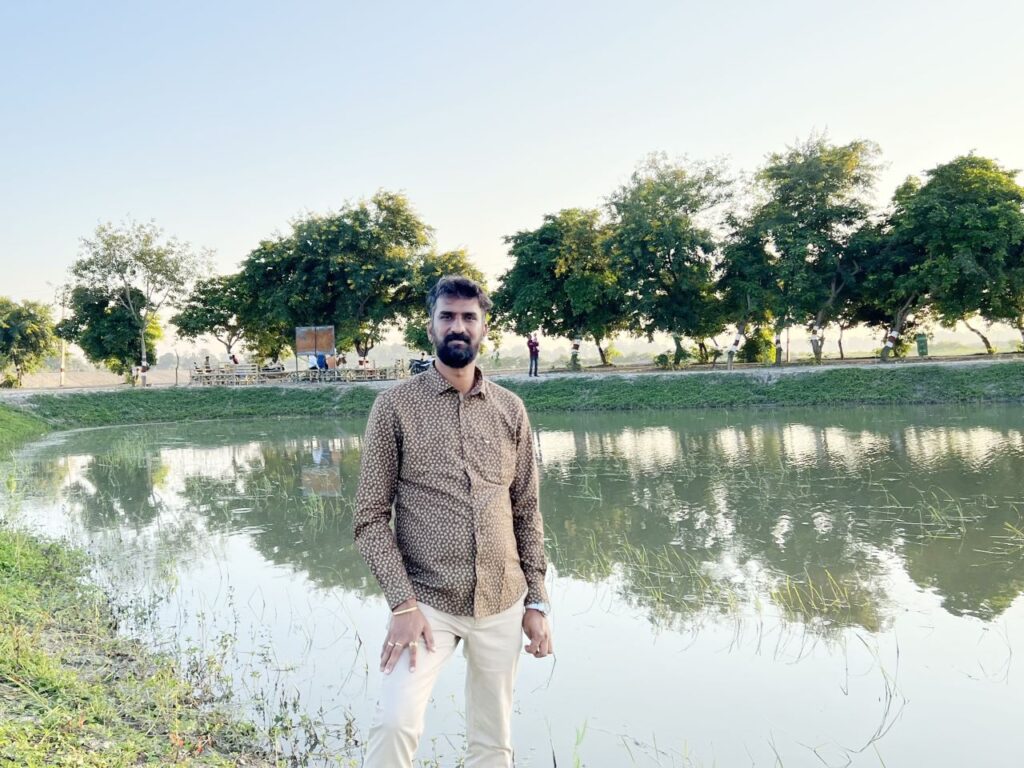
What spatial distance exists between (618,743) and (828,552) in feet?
12.7

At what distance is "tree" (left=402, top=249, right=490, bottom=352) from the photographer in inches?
1350

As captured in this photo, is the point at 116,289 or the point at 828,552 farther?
the point at 116,289

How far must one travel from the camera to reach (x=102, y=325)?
118 feet

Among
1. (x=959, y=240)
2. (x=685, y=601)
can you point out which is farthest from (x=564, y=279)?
(x=685, y=601)

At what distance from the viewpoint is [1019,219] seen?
25344 millimetres

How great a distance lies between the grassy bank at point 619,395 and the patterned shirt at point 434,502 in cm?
2276

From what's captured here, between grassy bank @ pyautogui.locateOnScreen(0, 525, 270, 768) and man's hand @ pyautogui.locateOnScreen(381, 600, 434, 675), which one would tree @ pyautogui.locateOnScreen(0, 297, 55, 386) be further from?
man's hand @ pyautogui.locateOnScreen(381, 600, 434, 675)

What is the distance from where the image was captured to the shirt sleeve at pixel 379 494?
2.36 metres

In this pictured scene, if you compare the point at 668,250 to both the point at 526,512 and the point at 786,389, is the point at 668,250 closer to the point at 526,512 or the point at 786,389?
the point at 786,389

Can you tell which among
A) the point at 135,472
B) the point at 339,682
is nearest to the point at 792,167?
the point at 135,472

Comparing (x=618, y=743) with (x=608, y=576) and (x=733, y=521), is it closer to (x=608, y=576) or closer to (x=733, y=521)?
(x=608, y=576)

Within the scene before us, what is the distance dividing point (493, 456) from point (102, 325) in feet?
127

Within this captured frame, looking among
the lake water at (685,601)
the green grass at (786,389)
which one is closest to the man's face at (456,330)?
the lake water at (685,601)

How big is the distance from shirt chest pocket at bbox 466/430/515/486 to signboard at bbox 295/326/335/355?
31.7 metres
